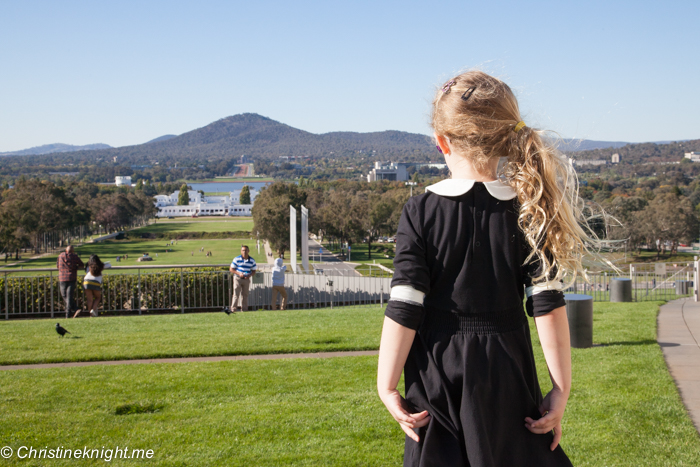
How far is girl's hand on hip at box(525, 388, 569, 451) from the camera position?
1.79 metres

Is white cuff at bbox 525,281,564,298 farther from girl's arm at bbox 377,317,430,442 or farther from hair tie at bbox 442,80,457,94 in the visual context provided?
hair tie at bbox 442,80,457,94

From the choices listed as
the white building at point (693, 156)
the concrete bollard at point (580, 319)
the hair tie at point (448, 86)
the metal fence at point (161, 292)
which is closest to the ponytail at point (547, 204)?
the hair tie at point (448, 86)

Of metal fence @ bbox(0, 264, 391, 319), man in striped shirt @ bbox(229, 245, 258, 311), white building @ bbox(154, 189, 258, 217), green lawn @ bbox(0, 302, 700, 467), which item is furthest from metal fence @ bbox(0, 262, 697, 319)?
white building @ bbox(154, 189, 258, 217)

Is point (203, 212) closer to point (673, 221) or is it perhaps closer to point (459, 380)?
point (673, 221)

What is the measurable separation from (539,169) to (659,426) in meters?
3.44

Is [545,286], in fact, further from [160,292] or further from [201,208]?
[201,208]

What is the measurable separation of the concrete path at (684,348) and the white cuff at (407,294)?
3.74 metres

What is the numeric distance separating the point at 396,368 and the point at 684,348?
6756 mm

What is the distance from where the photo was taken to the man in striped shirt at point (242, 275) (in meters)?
12.6

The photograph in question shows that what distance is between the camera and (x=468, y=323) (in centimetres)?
179

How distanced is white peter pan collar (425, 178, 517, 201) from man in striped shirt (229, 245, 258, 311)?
11.0m

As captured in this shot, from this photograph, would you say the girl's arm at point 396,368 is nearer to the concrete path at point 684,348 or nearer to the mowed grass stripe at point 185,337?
the concrete path at point 684,348

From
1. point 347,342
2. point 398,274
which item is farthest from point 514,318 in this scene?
point 347,342

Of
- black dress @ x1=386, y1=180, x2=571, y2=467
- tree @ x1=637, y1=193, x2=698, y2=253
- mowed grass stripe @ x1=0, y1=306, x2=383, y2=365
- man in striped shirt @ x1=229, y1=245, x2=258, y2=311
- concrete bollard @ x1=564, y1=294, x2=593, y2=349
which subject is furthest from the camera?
tree @ x1=637, y1=193, x2=698, y2=253
